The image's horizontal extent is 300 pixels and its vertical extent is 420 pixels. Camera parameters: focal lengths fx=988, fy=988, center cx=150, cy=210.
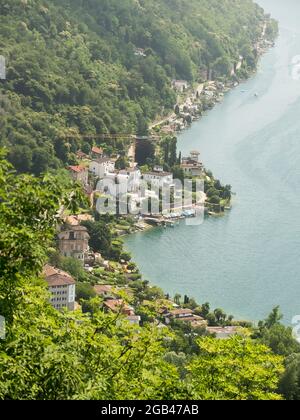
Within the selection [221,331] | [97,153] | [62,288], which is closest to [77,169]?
[97,153]

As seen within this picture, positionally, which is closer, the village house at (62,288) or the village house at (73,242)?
the village house at (62,288)

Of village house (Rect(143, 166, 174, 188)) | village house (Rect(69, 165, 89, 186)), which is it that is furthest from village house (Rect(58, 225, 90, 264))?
village house (Rect(143, 166, 174, 188))

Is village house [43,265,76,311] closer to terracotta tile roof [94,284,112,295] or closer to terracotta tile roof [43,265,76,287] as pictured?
terracotta tile roof [43,265,76,287]

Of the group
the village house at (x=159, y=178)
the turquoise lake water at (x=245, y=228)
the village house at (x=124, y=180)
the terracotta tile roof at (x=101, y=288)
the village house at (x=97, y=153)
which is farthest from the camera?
A: the village house at (x=97, y=153)

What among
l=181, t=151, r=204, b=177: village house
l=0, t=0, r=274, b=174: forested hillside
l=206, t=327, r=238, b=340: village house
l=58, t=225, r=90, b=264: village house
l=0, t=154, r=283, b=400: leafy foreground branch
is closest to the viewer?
l=0, t=154, r=283, b=400: leafy foreground branch

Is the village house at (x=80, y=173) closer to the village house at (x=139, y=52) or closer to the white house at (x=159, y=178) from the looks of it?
the white house at (x=159, y=178)

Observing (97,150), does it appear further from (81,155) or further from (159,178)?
(159,178)

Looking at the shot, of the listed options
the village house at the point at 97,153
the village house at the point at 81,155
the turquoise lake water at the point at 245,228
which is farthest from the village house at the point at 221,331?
the village house at the point at 97,153
